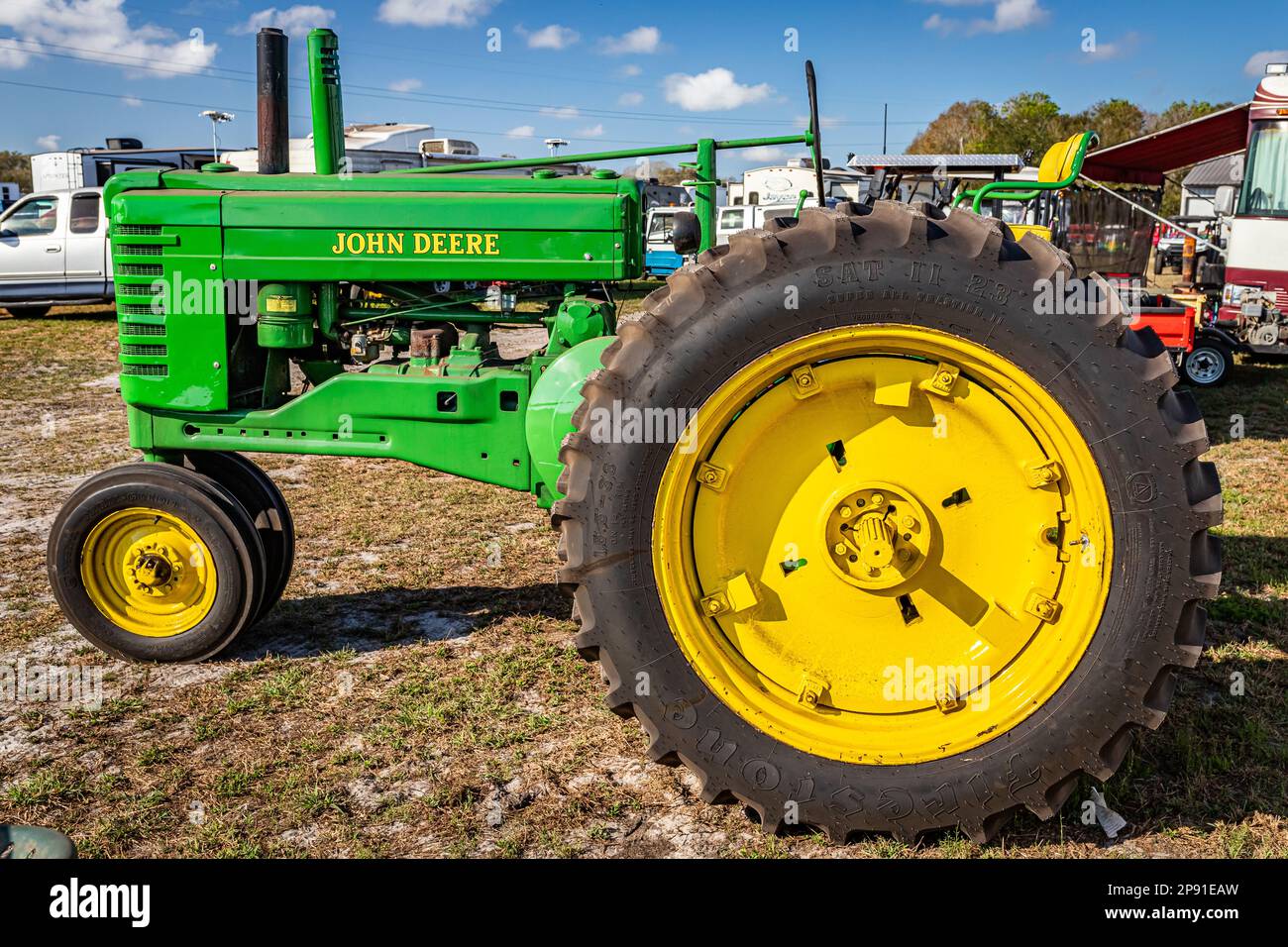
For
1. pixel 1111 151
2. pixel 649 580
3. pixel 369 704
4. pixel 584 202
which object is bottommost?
pixel 369 704

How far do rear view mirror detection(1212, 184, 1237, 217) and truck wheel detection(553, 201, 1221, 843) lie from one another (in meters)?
12.5

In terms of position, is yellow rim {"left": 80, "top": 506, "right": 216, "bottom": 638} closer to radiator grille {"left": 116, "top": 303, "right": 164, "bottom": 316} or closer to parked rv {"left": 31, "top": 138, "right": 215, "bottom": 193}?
radiator grille {"left": 116, "top": 303, "right": 164, "bottom": 316}

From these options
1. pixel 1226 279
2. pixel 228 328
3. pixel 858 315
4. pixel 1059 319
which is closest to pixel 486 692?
pixel 228 328

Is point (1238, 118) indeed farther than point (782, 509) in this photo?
Yes

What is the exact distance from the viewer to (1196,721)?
357 centimetres

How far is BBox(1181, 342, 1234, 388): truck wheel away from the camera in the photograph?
11.7m

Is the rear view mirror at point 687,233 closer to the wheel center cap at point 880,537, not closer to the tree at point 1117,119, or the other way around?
the wheel center cap at point 880,537

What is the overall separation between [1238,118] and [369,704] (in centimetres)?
1402

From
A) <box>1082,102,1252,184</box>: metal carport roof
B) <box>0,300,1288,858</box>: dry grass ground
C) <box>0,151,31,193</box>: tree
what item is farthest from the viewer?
<box>0,151,31,193</box>: tree

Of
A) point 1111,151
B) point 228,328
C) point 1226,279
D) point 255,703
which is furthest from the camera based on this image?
point 1111,151

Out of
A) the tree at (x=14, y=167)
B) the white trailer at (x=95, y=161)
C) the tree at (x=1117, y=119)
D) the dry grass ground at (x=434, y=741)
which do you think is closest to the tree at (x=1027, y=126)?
the tree at (x=1117, y=119)

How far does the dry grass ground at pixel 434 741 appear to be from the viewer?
296cm

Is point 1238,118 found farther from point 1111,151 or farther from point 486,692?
point 486,692

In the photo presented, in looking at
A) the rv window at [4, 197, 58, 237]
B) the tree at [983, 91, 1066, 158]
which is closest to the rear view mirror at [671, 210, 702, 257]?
the rv window at [4, 197, 58, 237]
